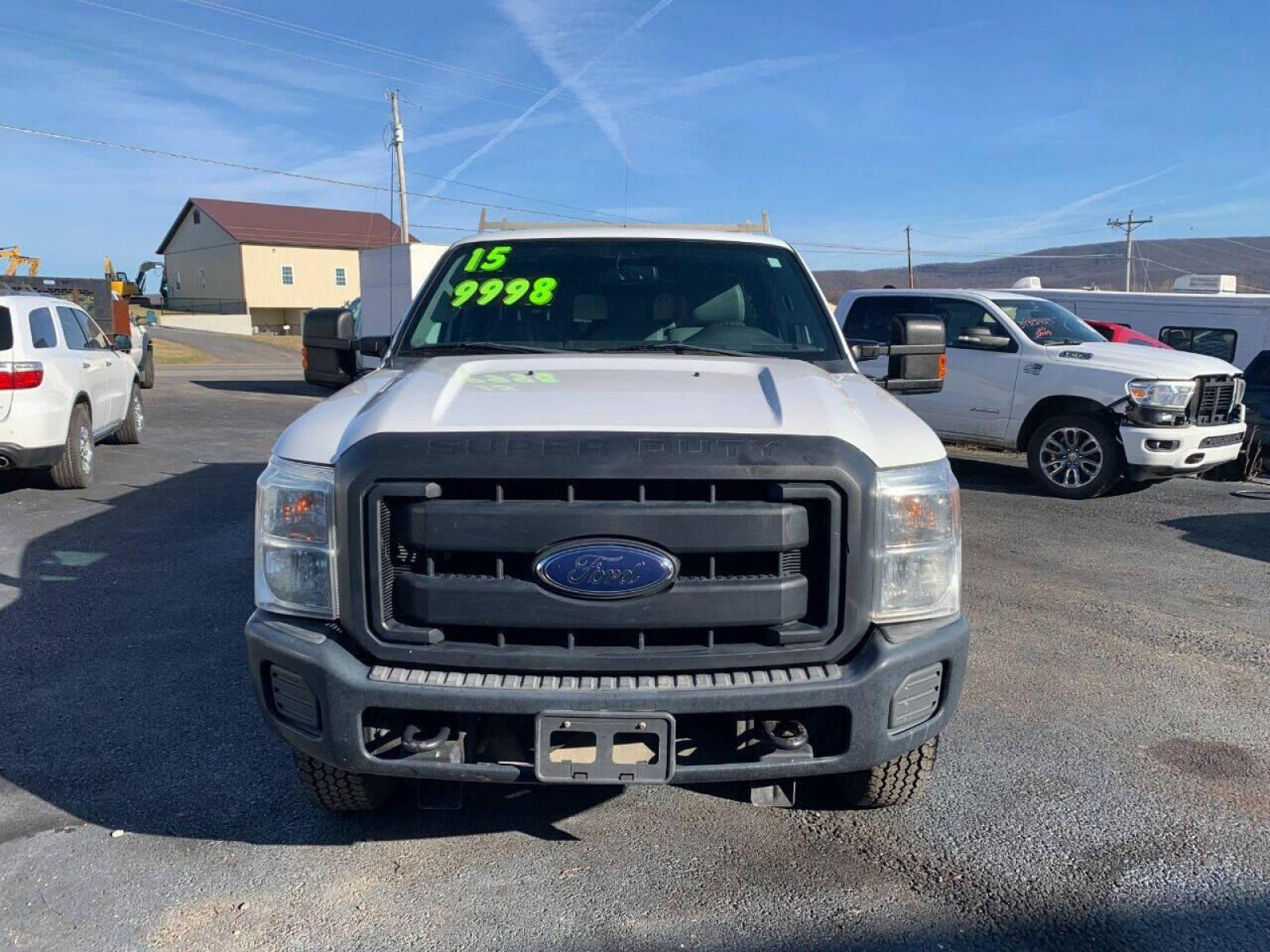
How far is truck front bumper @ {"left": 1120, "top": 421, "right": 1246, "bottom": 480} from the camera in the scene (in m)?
8.91

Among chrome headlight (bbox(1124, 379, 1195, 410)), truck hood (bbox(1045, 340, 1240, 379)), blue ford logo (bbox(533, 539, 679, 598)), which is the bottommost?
blue ford logo (bbox(533, 539, 679, 598))

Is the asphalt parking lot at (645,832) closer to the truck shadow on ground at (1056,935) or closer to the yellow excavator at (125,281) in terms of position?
the truck shadow on ground at (1056,935)

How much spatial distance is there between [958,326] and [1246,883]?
8.46 meters

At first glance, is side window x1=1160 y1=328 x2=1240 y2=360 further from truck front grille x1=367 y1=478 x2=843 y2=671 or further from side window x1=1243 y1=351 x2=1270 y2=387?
truck front grille x1=367 y1=478 x2=843 y2=671

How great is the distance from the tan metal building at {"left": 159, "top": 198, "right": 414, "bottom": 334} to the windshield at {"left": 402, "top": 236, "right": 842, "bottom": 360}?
53.1 m

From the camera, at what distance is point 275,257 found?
187 ft

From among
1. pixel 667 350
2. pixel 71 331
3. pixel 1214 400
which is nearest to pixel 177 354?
pixel 71 331

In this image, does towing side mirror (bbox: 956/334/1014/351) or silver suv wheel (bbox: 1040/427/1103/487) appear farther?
towing side mirror (bbox: 956/334/1014/351)

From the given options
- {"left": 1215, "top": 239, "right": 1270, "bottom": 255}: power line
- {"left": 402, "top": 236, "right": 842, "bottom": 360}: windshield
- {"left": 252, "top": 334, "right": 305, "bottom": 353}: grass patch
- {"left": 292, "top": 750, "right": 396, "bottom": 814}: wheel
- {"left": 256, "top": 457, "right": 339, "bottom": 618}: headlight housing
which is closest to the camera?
{"left": 256, "top": 457, "right": 339, "bottom": 618}: headlight housing

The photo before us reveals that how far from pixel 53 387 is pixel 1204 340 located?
1488cm

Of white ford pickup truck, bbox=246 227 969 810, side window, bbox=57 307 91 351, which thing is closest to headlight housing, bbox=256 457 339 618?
white ford pickup truck, bbox=246 227 969 810

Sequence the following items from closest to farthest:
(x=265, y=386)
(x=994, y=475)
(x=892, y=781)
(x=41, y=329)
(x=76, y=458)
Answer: (x=892, y=781) → (x=41, y=329) → (x=76, y=458) → (x=994, y=475) → (x=265, y=386)

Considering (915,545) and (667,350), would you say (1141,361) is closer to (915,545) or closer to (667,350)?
(667,350)

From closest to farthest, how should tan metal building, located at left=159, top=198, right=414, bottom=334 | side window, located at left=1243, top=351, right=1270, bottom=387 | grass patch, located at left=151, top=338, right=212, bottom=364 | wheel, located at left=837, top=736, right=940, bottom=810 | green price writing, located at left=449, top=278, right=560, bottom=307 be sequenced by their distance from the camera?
wheel, located at left=837, top=736, right=940, bottom=810 → green price writing, located at left=449, top=278, right=560, bottom=307 → side window, located at left=1243, top=351, right=1270, bottom=387 → grass patch, located at left=151, top=338, right=212, bottom=364 → tan metal building, located at left=159, top=198, right=414, bottom=334
